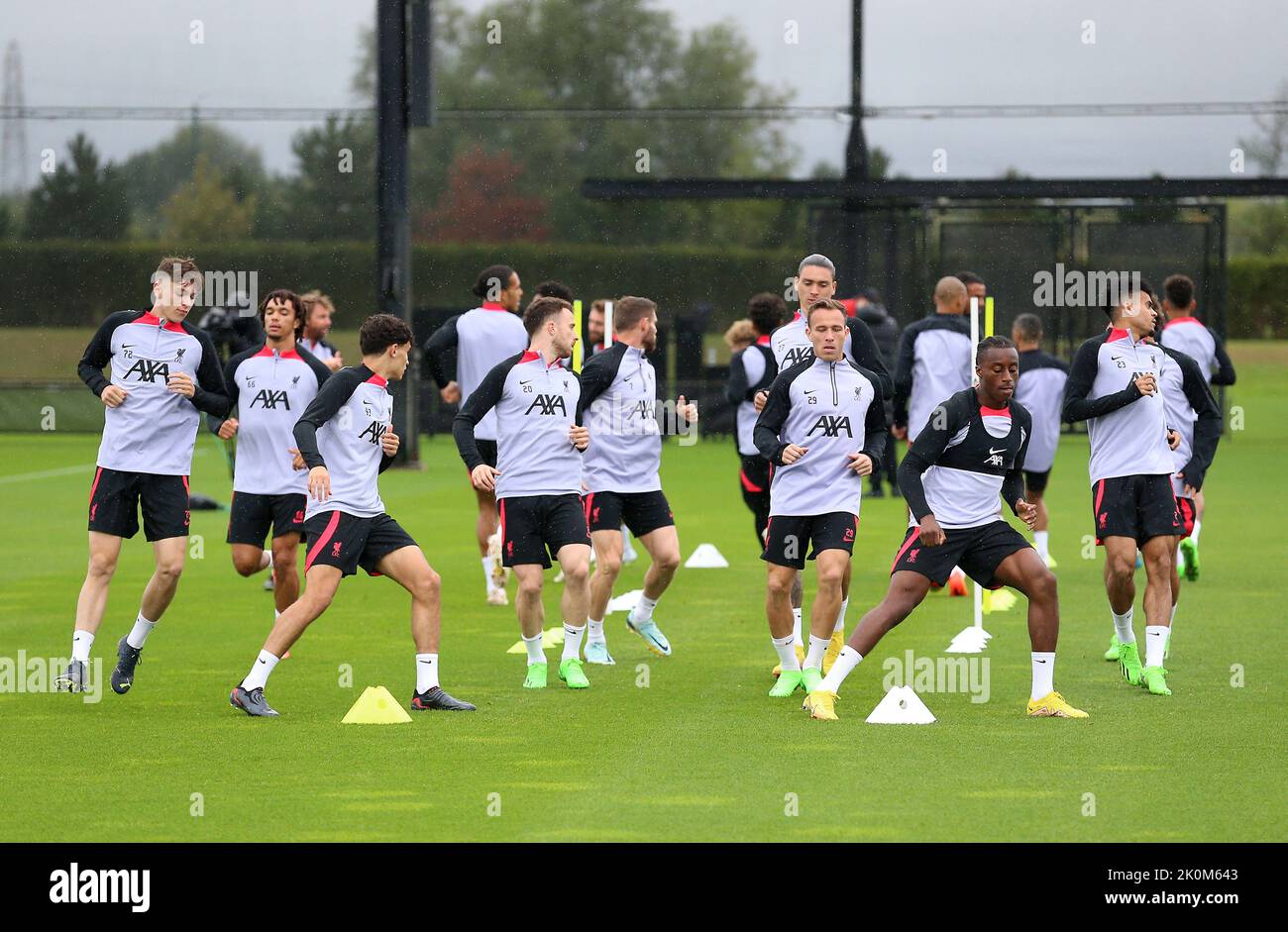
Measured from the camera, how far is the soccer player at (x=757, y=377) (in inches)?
433

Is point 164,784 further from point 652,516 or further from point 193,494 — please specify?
point 193,494

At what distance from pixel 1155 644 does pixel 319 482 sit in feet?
14.0

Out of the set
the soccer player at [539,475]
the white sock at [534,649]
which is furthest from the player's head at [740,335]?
the white sock at [534,649]

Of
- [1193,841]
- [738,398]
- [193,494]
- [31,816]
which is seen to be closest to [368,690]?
[31,816]

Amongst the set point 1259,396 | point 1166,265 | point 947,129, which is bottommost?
point 1259,396

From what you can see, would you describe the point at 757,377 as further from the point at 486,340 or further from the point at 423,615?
the point at 423,615

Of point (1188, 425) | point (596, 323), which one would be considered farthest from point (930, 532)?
point (596, 323)

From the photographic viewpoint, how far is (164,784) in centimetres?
737

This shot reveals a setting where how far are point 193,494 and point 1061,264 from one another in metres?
15.7

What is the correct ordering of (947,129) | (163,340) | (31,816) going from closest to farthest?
1. (31,816)
2. (163,340)
3. (947,129)

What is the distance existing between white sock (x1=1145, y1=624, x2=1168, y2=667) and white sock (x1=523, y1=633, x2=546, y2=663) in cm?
310

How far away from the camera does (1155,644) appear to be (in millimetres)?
9500

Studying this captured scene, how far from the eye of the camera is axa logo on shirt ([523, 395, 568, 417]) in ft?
32.2

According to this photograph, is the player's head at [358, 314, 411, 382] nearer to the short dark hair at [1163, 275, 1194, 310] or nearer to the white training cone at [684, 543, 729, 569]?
the short dark hair at [1163, 275, 1194, 310]
